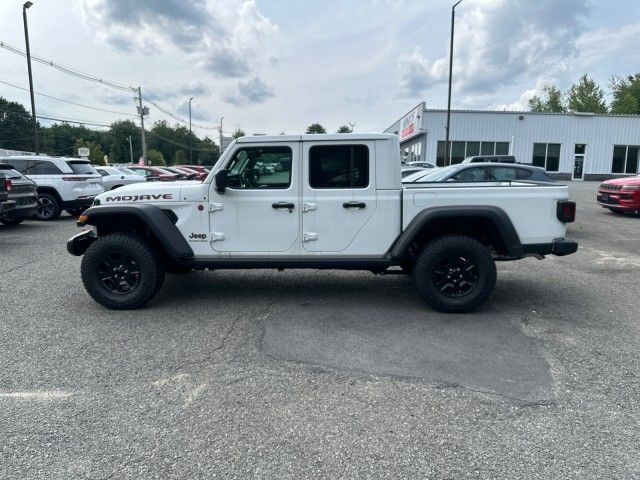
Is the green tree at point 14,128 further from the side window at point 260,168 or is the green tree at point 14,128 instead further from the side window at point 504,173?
the side window at point 260,168

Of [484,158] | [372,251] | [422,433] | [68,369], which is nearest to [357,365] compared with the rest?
[422,433]

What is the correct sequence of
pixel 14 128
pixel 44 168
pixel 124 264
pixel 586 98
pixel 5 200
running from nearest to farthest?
1. pixel 124 264
2. pixel 5 200
3. pixel 44 168
4. pixel 586 98
5. pixel 14 128

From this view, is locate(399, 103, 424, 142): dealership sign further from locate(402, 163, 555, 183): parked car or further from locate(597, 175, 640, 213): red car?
locate(402, 163, 555, 183): parked car

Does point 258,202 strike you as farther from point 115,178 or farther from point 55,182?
point 115,178

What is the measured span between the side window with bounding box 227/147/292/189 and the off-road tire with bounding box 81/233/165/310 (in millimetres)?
1210

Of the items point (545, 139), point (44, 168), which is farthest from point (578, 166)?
point (44, 168)

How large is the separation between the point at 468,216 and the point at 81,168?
38.3 ft

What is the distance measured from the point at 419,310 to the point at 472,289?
62 cm

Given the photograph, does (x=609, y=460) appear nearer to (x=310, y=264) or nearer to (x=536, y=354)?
(x=536, y=354)

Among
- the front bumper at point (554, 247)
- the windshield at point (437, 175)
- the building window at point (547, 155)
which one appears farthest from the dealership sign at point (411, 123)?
the front bumper at point (554, 247)

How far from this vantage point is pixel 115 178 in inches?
635

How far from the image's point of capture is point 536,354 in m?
3.93

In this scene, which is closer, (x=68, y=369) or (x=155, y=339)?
(x=68, y=369)

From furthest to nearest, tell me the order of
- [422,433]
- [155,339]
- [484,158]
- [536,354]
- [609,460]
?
1. [484,158]
2. [155,339]
3. [536,354]
4. [422,433]
5. [609,460]
